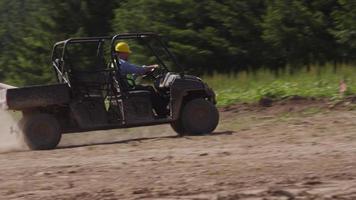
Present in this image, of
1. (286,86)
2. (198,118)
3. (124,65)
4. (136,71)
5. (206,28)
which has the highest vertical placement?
(124,65)

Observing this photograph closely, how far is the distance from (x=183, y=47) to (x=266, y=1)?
3.74 metres

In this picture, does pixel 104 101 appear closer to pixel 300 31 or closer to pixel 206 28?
pixel 300 31

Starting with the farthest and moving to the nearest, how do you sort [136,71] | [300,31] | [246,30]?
[246,30]
[300,31]
[136,71]

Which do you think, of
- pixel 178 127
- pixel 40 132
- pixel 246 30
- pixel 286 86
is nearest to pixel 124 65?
pixel 178 127

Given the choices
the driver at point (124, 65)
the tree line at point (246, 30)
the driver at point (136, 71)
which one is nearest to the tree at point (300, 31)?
the tree line at point (246, 30)

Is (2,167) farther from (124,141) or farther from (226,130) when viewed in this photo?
(226,130)

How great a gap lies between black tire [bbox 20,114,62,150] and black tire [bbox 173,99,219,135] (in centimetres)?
229

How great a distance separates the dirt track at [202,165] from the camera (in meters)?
7.42

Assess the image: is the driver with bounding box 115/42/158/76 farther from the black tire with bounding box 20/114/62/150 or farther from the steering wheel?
the black tire with bounding box 20/114/62/150

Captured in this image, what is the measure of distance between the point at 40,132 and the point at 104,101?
4.03ft

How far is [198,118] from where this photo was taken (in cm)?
1334

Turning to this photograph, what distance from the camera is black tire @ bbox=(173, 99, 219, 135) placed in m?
13.3

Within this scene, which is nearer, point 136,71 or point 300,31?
point 136,71

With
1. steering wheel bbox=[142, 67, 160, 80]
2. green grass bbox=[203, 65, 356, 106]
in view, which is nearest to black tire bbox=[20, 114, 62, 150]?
steering wheel bbox=[142, 67, 160, 80]
